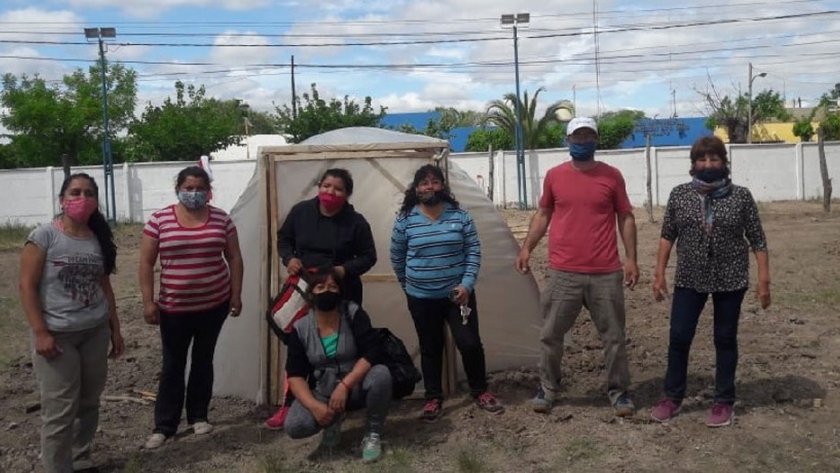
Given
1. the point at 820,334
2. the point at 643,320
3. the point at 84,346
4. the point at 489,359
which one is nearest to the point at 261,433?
the point at 84,346

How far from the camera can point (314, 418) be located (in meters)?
4.84

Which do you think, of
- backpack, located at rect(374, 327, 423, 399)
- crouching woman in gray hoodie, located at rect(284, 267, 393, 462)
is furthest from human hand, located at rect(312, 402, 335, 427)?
backpack, located at rect(374, 327, 423, 399)

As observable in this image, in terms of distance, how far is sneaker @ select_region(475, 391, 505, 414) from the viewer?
5.58 m

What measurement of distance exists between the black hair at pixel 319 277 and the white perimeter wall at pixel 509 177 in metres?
20.6

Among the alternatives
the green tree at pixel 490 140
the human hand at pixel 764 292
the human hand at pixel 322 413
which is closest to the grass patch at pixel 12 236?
the human hand at pixel 322 413

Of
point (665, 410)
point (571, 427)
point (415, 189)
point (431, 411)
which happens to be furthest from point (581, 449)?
point (415, 189)

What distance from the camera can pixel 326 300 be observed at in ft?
16.2

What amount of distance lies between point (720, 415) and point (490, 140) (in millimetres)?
32226

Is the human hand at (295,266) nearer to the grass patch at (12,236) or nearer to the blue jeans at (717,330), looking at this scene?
the blue jeans at (717,330)

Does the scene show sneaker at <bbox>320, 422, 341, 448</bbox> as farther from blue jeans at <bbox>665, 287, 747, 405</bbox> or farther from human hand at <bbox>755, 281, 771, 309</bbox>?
human hand at <bbox>755, 281, 771, 309</bbox>

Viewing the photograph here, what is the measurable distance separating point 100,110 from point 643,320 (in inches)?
1068

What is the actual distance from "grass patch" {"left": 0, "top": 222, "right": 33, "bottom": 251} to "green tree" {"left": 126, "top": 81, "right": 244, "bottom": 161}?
382 inches

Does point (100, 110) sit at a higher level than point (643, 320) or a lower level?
higher

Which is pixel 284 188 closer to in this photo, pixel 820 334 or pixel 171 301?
pixel 171 301
